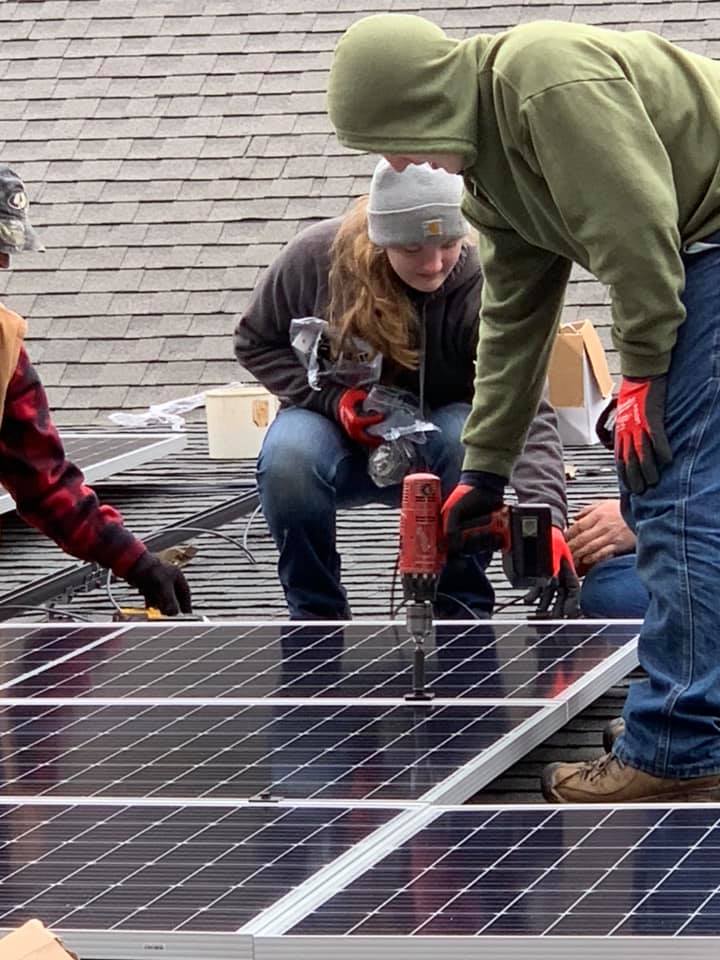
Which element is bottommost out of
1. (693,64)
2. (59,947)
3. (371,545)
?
(371,545)

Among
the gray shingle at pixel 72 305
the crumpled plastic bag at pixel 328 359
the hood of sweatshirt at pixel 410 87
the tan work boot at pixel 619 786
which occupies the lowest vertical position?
the tan work boot at pixel 619 786

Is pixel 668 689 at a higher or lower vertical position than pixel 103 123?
lower

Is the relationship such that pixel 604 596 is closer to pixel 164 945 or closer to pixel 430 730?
pixel 430 730

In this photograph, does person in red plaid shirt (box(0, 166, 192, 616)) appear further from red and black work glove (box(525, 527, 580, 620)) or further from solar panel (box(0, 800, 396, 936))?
solar panel (box(0, 800, 396, 936))

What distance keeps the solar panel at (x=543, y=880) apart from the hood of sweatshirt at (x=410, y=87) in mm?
1494

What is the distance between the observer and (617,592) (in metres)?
6.50

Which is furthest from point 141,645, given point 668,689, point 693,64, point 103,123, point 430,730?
point 103,123

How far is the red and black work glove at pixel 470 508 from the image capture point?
18.5 feet

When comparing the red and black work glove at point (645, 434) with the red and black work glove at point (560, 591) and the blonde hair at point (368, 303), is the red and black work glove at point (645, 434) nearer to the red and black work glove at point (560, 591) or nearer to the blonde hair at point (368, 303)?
the red and black work glove at point (560, 591)

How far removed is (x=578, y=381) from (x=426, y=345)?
8.53 feet

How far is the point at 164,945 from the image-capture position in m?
3.80

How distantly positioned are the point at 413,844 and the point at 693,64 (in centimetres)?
185

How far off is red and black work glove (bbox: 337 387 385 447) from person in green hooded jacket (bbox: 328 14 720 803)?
1890 mm

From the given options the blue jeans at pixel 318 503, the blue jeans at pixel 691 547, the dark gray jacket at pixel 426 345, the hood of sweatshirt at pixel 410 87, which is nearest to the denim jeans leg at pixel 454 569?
the blue jeans at pixel 318 503
